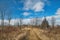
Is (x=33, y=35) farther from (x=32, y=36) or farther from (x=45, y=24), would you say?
(x=45, y=24)

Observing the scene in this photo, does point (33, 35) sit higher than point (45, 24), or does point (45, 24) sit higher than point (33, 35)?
point (45, 24)

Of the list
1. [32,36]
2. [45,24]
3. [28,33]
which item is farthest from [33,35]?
[45,24]

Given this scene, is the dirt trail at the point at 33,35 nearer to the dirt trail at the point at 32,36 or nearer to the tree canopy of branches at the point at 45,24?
the dirt trail at the point at 32,36

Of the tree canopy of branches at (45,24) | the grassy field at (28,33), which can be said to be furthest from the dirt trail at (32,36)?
the tree canopy of branches at (45,24)

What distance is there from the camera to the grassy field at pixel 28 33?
3246mm

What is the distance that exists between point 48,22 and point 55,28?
0.28 m

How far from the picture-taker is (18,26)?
334 cm

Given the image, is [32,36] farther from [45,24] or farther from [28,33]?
[45,24]

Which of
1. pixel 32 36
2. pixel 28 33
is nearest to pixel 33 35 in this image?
pixel 32 36

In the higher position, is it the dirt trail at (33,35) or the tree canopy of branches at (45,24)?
the tree canopy of branches at (45,24)

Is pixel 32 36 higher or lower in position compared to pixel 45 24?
lower

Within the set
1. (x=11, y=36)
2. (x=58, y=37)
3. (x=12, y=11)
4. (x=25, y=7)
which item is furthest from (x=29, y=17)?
(x=58, y=37)

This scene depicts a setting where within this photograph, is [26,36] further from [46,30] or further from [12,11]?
[12,11]

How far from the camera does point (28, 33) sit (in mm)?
3299
